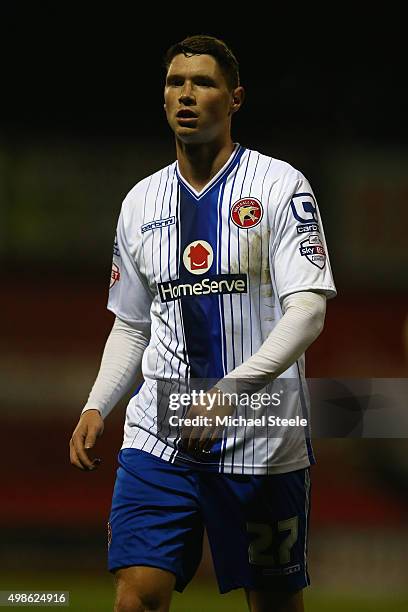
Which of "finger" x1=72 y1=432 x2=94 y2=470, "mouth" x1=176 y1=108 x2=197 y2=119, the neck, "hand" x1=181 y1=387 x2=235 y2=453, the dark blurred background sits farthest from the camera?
the dark blurred background

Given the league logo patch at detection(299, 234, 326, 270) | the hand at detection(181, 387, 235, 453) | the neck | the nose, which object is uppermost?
the nose

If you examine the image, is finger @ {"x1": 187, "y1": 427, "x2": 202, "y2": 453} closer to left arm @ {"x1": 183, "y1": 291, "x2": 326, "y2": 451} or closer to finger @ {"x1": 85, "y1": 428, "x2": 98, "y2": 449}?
left arm @ {"x1": 183, "y1": 291, "x2": 326, "y2": 451}

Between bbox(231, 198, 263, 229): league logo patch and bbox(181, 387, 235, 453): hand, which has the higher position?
bbox(231, 198, 263, 229): league logo patch

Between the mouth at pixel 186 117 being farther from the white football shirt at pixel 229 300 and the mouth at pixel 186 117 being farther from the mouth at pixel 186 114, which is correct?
the white football shirt at pixel 229 300

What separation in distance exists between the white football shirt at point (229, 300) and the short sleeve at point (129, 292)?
88 mm

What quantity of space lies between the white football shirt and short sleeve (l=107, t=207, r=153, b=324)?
0.09m

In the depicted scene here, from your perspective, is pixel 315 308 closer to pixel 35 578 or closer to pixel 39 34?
pixel 35 578

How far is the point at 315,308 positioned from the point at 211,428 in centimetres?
38

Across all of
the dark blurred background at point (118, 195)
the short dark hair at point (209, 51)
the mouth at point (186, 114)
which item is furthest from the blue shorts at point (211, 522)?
the dark blurred background at point (118, 195)

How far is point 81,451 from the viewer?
8.79 ft

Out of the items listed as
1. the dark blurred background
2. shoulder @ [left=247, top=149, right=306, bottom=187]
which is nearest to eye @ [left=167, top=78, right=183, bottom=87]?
shoulder @ [left=247, top=149, right=306, bottom=187]

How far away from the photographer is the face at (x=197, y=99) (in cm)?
280

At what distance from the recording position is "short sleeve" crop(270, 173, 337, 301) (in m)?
2.67

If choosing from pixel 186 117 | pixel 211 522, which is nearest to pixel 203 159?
pixel 186 117
